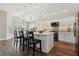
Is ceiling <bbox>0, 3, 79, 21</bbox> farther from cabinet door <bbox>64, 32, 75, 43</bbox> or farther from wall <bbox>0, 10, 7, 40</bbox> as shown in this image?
cabinet door <bbox>64, 32, 75, 43</bbox>

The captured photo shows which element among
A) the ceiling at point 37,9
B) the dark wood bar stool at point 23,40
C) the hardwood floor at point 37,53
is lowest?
the hardwood floor at point 37,53

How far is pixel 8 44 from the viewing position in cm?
191

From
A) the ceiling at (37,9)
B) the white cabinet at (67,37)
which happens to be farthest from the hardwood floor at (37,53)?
the ceiling at (37,9)

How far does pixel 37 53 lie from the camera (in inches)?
77.5

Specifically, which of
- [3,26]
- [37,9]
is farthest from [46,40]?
[3,26]

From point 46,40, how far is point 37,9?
646 mm

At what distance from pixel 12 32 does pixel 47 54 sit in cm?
83

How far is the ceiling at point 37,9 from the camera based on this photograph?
188cm

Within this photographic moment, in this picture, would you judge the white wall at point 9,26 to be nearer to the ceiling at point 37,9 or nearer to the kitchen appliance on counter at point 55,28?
the ceiling at point 37,9

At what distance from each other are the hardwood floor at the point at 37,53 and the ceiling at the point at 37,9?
55cm

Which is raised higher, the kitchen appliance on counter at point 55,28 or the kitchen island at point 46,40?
the kitchen appliance on counter at point 55,28

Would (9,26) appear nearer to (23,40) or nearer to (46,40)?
(23,40)

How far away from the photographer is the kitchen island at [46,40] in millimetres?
1926

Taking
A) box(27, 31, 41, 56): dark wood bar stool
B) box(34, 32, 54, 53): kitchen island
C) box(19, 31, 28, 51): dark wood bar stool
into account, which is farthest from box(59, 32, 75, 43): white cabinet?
box(19, 31, 28, 51): dark wood bar stool
